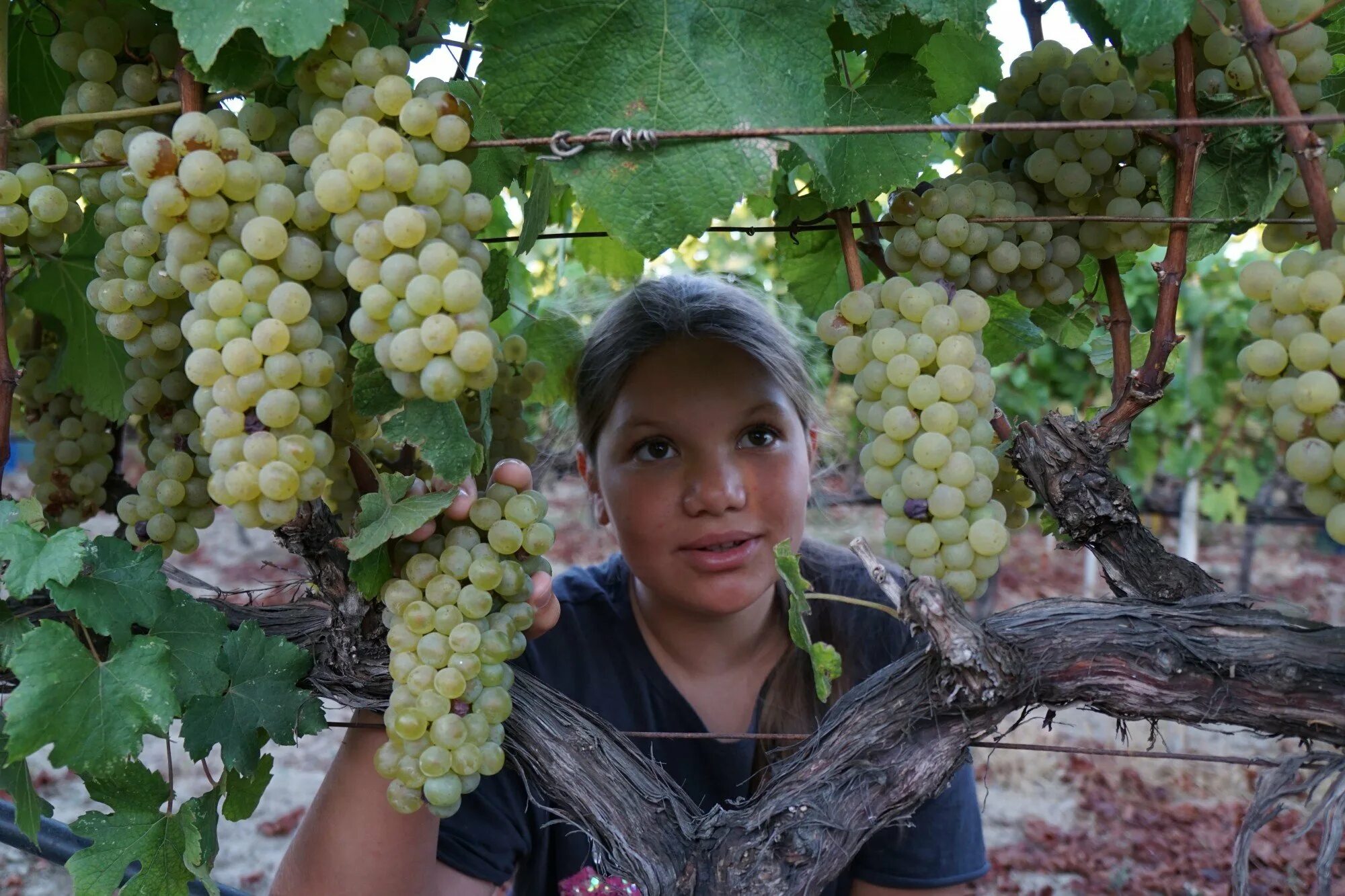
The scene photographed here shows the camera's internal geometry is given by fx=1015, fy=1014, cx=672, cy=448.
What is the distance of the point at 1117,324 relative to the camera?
1041mm

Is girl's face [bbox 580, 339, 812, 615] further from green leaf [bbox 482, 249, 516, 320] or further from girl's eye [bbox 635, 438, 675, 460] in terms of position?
green leaf [bbox 482, 249, 516, 320]

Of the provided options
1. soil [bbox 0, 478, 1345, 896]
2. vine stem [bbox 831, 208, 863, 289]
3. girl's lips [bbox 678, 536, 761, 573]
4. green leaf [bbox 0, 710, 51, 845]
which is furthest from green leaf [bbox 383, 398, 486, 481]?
soil [bbox 0, 478, 1345, 896]

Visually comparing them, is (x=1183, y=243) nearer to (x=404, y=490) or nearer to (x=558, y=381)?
(x=404, y=490)

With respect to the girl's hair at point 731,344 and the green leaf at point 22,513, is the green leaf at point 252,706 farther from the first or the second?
the girl's hair at point 731,344

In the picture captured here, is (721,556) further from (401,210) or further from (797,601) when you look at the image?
(401,210)

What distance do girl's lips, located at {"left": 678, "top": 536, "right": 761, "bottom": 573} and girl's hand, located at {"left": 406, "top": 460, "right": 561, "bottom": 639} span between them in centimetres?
53

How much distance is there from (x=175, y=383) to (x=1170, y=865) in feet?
13.9

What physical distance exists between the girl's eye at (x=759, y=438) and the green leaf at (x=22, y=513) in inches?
38.7

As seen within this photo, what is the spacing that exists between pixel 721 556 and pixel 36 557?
95cm

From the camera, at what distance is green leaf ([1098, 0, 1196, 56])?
2.68 feet

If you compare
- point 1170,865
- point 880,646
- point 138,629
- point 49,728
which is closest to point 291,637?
point 138,629

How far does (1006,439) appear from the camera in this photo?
101 centimetres

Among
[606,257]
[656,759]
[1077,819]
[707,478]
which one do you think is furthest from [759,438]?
[1077,819]

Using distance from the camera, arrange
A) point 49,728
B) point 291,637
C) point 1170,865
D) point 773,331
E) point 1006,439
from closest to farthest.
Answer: point 49,728, point 1006,439, point 291,637, point 773,331, point 1170,865
